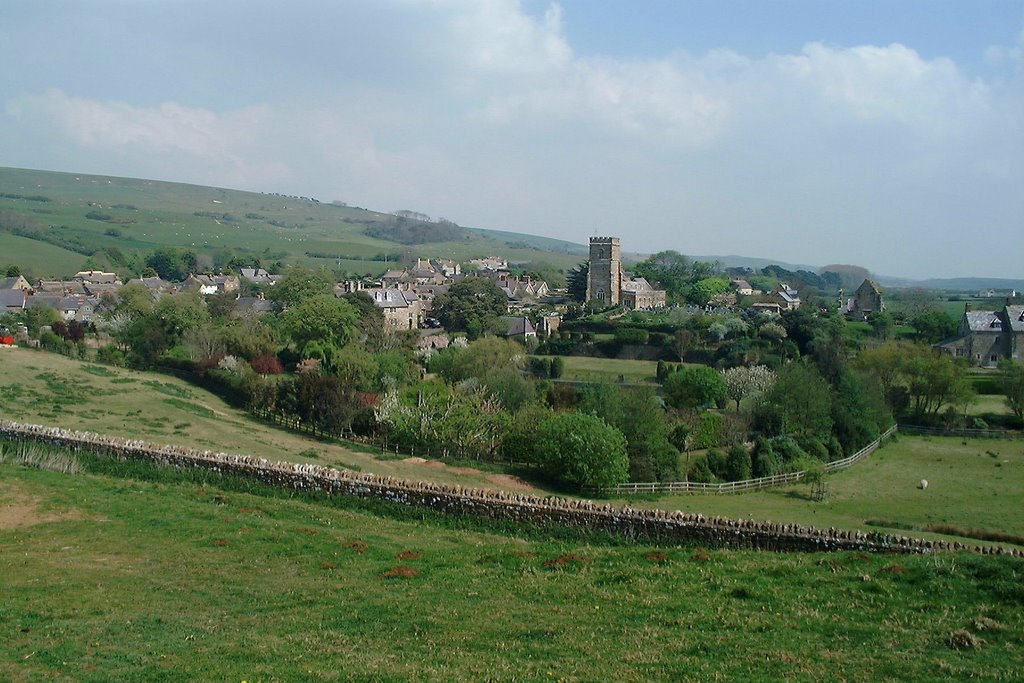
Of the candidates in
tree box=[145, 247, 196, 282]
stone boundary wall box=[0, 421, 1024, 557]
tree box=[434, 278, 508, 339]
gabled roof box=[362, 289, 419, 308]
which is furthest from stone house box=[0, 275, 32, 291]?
stone boundary wall box=[0, 421, 1024, 557]

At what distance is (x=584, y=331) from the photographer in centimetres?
7981

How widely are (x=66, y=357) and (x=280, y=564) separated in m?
41.5

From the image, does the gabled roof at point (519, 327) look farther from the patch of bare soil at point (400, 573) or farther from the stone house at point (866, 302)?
the patch of bare soil at point (400, 573)

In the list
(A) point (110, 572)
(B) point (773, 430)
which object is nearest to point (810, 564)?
(A) point (110, 572)

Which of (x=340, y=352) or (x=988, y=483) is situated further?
(x=340, y=352)

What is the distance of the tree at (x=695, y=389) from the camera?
165 ft

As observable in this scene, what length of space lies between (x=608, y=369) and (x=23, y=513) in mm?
51076

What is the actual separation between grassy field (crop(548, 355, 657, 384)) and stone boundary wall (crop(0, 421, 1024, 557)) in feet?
116

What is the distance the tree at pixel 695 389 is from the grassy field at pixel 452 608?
32201 millimetres

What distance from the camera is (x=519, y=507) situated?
22047mm

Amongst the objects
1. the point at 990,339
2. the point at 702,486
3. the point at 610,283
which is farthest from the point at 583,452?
the point at 610,283

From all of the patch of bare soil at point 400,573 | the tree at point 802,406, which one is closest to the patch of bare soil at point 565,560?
the patch of bare soil at point 400,573

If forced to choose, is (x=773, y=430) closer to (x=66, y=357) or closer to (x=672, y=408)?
(x=672, y=408)

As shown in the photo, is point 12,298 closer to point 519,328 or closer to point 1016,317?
point 519,328
